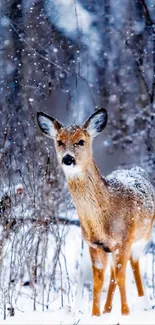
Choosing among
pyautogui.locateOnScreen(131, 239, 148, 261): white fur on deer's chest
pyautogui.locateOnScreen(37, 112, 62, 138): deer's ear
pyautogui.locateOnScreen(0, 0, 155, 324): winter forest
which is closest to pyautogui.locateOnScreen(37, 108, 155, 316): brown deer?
pyautogui.locateOnScreen(37, 112, 62, 138): deer's ear

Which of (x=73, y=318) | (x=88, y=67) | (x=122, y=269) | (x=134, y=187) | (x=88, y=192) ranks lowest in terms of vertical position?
(x=73, y=318)

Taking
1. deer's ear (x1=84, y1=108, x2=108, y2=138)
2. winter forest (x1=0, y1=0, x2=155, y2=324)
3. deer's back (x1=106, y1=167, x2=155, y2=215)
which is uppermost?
winter forest (x1=0, y1=0, x2=155, y2=324)

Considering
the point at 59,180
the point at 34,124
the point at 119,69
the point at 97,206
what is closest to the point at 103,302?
the point at 97,206

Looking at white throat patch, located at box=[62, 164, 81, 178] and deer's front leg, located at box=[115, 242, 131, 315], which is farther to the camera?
deer's front leg, located at box=[115, 242, 131, 315]

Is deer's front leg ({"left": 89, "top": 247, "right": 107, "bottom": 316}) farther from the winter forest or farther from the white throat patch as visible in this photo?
the winter forest

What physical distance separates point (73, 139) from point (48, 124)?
0.41 metres

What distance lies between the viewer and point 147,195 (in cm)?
701

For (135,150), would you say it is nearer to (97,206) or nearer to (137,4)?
(137,4)

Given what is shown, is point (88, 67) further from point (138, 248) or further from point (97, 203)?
point (97, 203)

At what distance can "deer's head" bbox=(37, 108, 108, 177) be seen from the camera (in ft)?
19.6

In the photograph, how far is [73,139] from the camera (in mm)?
6094

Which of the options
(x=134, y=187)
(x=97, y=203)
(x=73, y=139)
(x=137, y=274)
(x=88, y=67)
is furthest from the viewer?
(x=88, y=67)

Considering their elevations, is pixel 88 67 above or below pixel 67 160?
above

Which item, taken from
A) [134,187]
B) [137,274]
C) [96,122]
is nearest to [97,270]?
[134,187]
